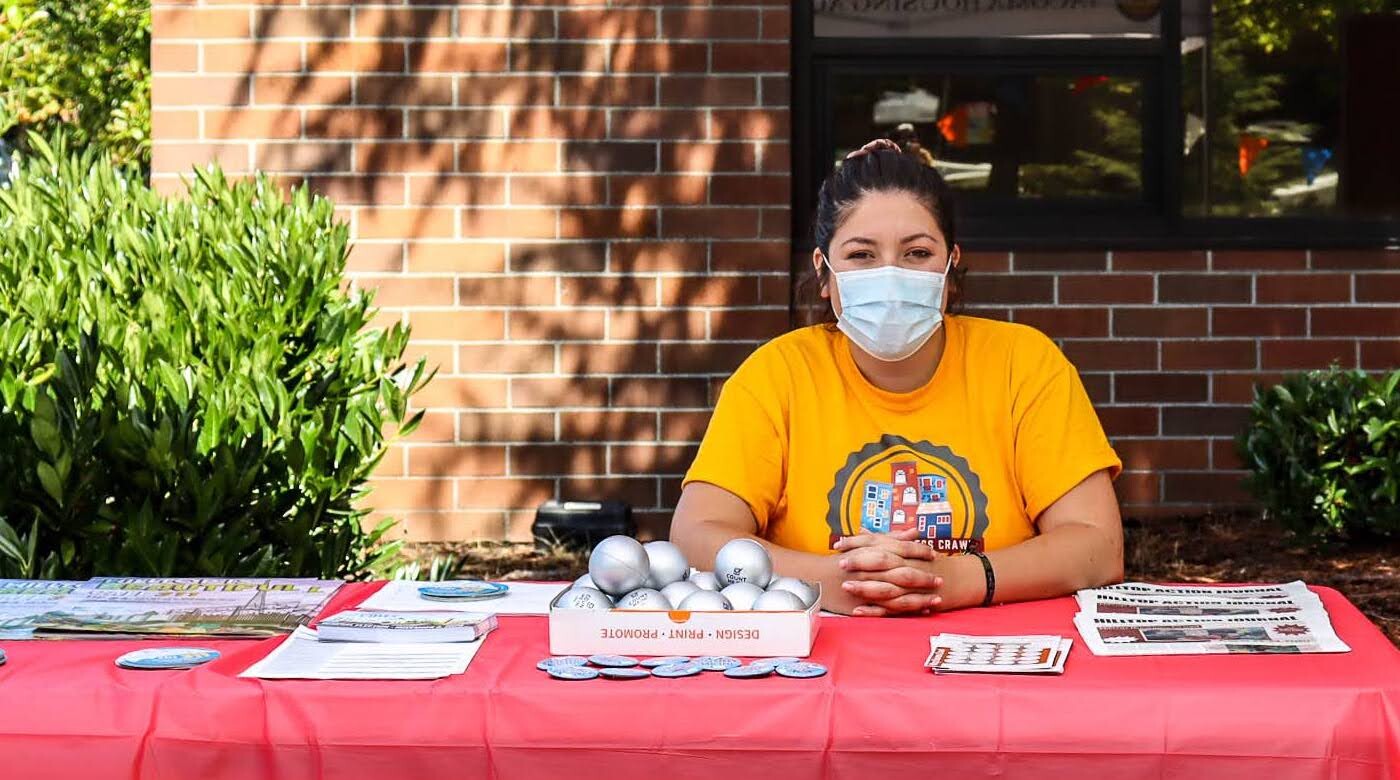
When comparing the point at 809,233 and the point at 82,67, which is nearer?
the point at 809,233

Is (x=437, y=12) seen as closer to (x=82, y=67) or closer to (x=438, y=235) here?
(x=438, y=235)

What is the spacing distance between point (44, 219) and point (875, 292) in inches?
111

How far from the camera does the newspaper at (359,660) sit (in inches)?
99.3

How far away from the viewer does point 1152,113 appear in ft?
24.3

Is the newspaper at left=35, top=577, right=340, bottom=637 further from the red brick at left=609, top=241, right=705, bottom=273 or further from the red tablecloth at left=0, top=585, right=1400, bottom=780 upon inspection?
the red brick at left=609, top=241, right=705, bottom=273

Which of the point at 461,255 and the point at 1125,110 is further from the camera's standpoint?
the point at 1125,110

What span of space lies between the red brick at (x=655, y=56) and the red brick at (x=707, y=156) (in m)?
0.29

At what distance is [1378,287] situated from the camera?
736 cm

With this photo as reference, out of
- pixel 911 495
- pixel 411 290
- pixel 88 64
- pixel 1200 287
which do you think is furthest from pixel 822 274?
pixel 88 64

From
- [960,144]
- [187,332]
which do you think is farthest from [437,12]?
[187,332]

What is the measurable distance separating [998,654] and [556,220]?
4780 millimetres

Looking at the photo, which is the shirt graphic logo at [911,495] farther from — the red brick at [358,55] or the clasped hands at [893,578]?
the red brick at [358,55]

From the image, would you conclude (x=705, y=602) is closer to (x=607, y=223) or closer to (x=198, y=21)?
(x=607, y=223)

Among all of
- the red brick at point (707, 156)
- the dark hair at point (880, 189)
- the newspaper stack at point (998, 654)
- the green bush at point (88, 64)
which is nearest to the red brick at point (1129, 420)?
the red brick at point (707, 156)
